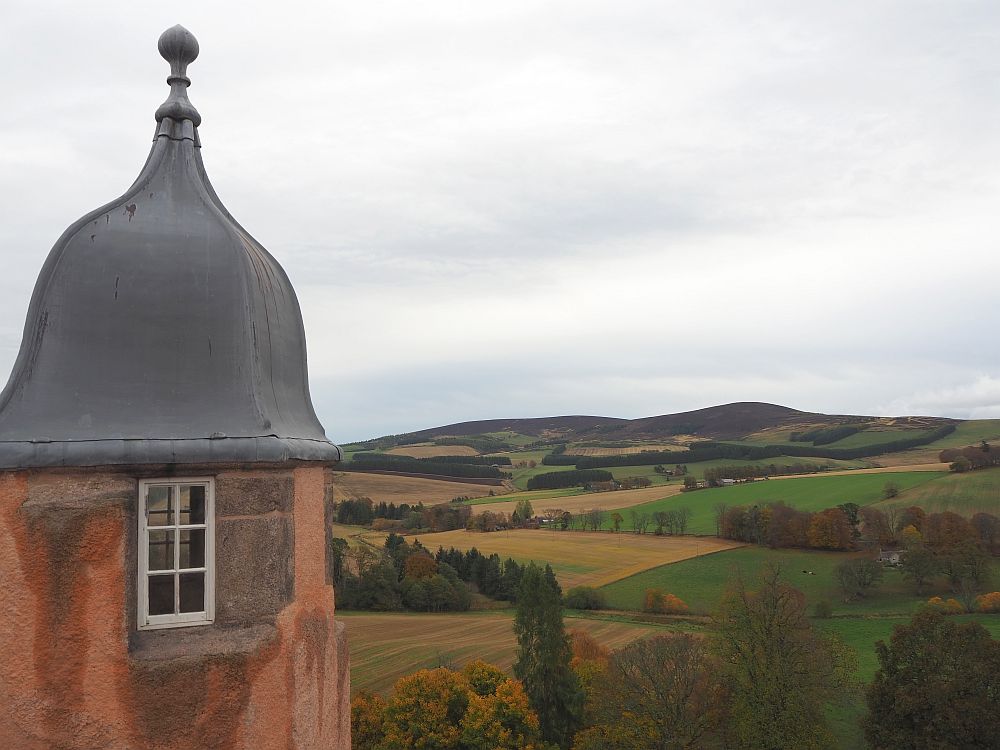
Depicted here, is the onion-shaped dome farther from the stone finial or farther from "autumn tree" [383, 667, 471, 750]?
"autumn tree" [383, 667, 471, 750]

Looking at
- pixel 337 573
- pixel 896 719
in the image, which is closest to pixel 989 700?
pixel 896 719

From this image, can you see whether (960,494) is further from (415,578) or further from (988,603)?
(415,578)

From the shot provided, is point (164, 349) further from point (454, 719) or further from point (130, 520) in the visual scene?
point (454, 719)

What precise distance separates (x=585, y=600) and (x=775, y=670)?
33.4 m

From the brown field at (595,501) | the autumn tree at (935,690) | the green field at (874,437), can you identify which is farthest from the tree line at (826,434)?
the autumn tree at (935,690)

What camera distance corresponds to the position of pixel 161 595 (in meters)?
7.05

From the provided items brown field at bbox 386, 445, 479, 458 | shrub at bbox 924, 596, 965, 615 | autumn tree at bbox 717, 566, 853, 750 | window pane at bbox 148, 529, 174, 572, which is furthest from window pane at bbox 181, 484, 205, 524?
brown field at bbox 386, 445, 479, 458

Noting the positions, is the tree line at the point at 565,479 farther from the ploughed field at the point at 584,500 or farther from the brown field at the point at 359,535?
the brown field at the point at 359,535

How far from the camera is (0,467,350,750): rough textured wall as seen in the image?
5.60m

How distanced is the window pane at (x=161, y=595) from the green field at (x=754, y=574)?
57.5 metres

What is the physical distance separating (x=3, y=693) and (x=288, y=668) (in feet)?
6.86

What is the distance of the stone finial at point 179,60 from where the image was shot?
720 centimetres

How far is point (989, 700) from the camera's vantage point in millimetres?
31734

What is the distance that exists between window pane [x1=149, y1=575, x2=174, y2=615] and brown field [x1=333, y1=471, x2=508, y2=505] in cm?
9377
